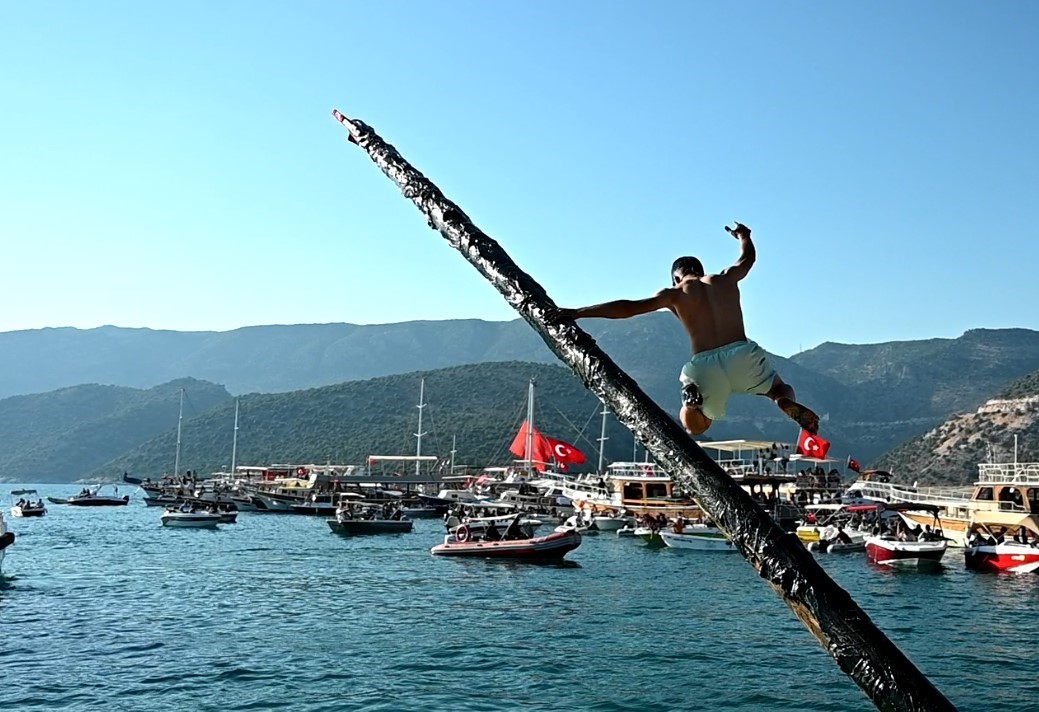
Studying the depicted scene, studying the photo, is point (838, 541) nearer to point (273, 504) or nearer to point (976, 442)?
point (273, 504)

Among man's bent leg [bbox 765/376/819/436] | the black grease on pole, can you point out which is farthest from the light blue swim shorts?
the black grease on pole

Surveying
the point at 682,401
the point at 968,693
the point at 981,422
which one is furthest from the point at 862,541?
the point at 981,422

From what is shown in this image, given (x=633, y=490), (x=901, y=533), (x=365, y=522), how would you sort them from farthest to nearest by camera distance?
(x=633, y=490) → (x=365, y=522) → (x=901, y=533)

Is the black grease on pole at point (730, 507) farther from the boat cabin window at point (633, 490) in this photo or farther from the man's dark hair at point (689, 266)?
the boat cabin window at point (633, 490)

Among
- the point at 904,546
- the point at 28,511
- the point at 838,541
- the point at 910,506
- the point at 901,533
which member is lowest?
the point at 28,511

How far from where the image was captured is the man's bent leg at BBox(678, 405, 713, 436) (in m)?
3.48

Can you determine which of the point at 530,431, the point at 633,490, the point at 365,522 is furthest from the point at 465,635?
the point at 530,431

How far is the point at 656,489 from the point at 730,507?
76.7 meters

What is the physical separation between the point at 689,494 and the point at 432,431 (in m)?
178

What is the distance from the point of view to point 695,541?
56094mm

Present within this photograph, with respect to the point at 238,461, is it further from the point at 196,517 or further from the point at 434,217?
the point at 434,217

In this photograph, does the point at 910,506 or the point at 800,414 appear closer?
the point at 800,414

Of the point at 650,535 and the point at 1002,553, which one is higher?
the point at 1002,553

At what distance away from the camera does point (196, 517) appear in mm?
74375
